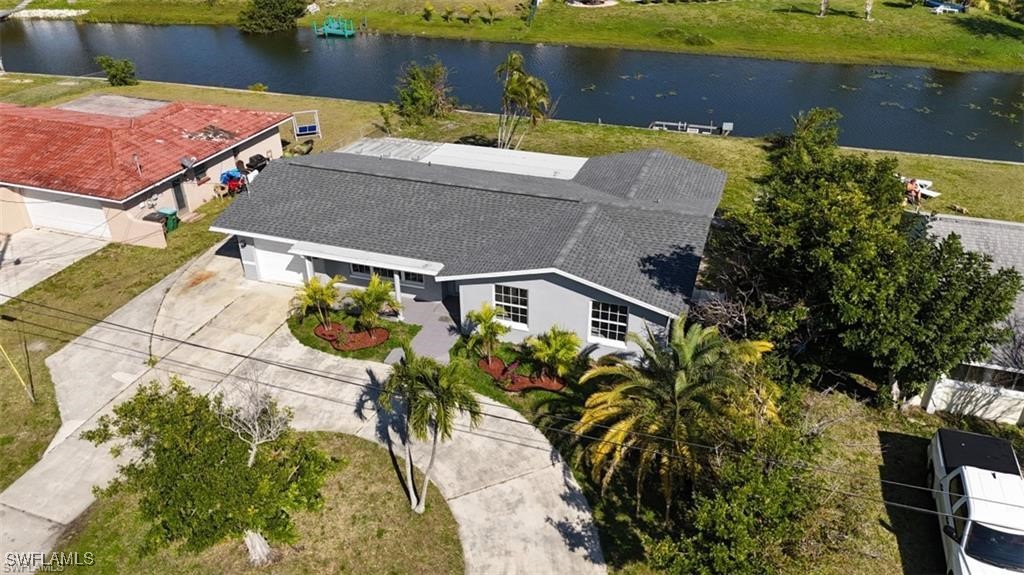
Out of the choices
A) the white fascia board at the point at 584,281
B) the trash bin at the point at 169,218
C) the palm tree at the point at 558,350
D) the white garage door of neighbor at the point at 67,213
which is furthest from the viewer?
the trash bin at the point at 169,218

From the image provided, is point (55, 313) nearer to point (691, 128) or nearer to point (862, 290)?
point (862, 290)

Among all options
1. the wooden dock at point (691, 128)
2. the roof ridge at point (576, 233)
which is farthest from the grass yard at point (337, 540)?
the wooden dock at point (691, 128)

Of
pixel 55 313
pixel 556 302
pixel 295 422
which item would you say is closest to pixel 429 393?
pixel 295 422

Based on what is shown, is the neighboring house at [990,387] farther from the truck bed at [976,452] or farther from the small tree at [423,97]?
the small tree at [423,97]

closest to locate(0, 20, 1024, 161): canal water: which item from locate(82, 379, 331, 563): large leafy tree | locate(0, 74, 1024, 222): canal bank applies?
locate(0, 74, 1024, 222): canal bank

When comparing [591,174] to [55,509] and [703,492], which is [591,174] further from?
[55,509]
